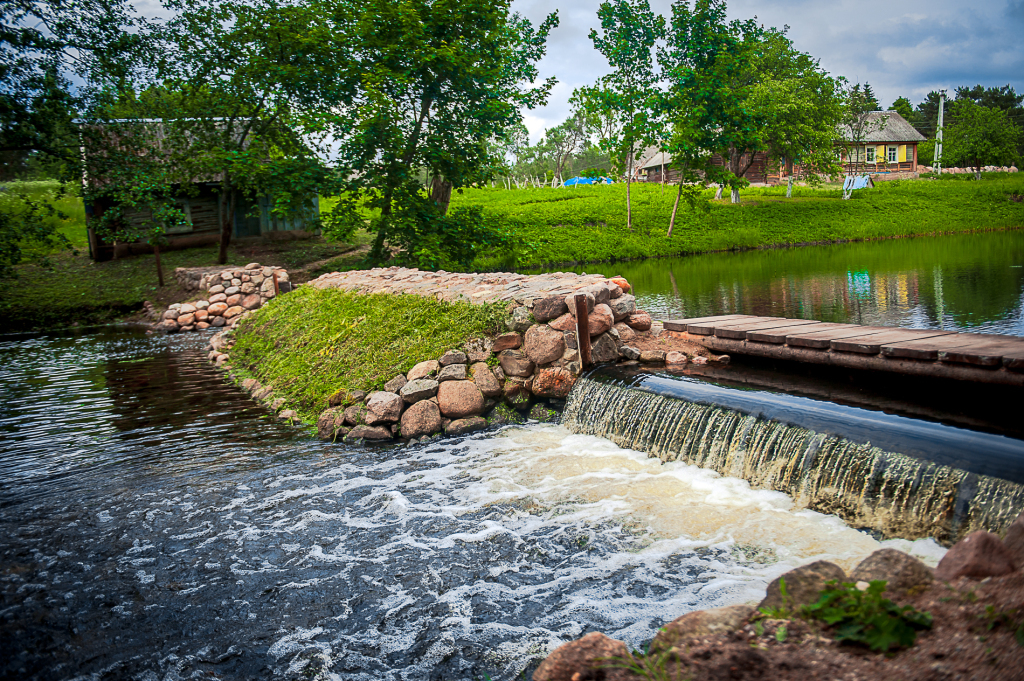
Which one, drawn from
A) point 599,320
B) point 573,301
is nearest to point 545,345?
point 573,301

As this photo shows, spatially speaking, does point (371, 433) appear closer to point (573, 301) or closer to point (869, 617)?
point (573, 301)

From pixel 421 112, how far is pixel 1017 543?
63.7ft

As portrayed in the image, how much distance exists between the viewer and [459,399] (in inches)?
324

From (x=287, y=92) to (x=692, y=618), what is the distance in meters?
21.9

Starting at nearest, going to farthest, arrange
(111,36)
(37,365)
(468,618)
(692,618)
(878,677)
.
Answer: (878,677)
(692,618)
(468,618)
(37,365)
(111,36)

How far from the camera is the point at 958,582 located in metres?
2.84

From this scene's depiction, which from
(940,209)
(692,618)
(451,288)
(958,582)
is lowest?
(692,618)

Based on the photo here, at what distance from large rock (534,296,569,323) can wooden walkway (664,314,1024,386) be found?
186 cm

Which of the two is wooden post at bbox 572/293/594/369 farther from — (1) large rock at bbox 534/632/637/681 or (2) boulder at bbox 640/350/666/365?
(1) large rock at bbox 534/632/637/681

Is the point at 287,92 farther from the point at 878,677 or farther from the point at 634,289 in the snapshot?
the point at 878,677

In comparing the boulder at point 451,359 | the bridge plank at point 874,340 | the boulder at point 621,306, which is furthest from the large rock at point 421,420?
the bridge plank at point 874,340

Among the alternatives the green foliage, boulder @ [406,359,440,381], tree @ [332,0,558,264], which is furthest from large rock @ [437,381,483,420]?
tree @ [332,0,558,264]

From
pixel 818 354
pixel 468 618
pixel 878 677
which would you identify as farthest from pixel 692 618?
pixel 818 354

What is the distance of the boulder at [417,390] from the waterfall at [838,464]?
237cm
